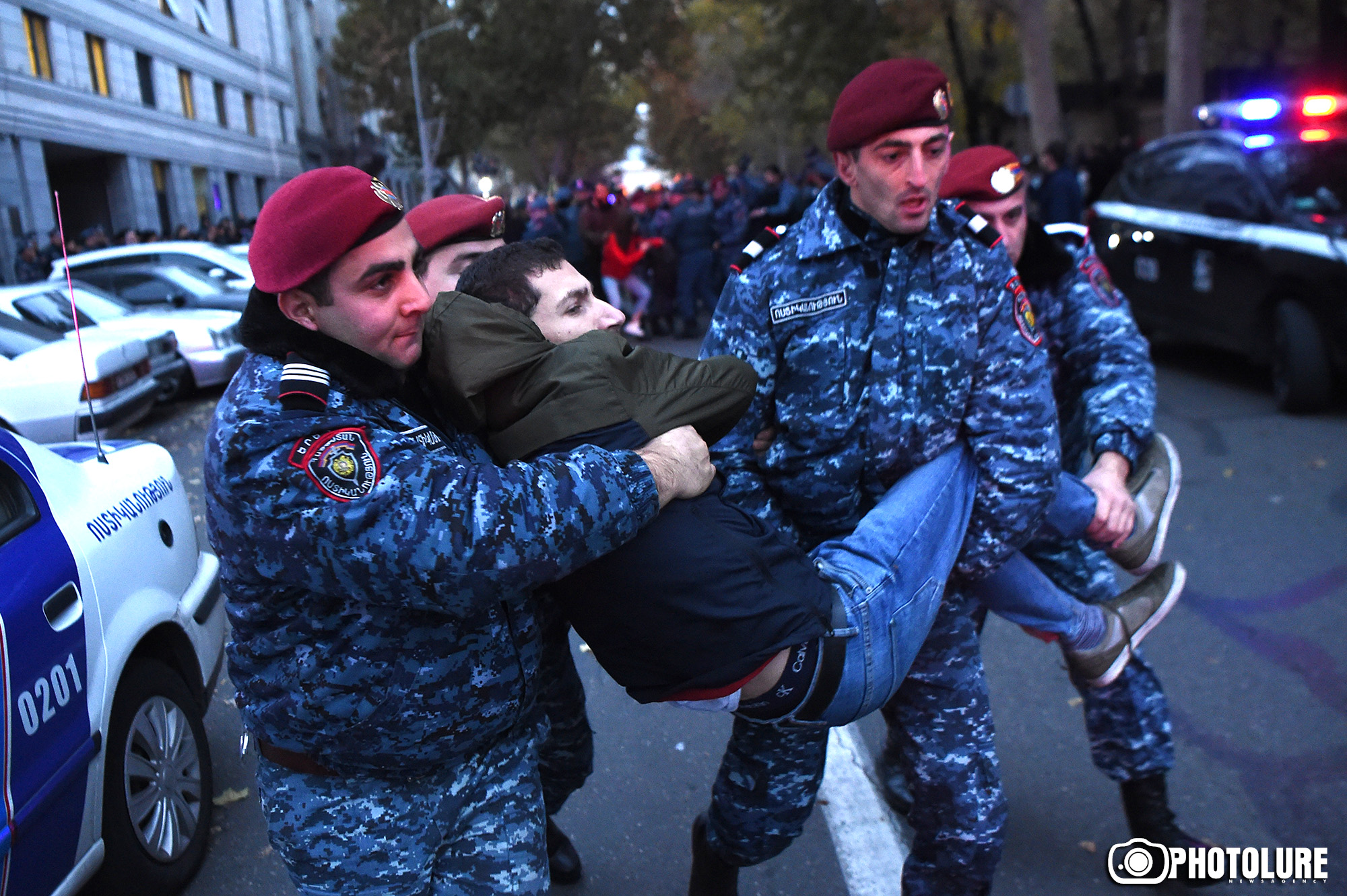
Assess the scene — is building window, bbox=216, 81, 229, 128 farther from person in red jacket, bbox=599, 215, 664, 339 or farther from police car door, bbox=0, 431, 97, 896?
police car door, bbox=0, 431, 97, 896

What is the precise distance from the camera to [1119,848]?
9.70 feet

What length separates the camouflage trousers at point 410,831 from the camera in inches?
72.0

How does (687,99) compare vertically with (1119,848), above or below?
above

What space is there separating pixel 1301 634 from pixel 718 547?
11.5ft

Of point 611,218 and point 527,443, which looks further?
point 611,218

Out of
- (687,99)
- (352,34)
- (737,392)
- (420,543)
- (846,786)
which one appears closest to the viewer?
(420,543)

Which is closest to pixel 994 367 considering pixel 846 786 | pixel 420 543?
pixel 420 543

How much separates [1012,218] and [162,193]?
22.8 meters

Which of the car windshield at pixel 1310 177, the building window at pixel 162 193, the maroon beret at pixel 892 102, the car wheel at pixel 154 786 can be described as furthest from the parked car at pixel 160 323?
the building window at pixel 162 193

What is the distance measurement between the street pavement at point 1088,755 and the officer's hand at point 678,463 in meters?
1.63

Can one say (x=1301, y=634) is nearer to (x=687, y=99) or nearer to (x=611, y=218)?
(x=611, y=218)

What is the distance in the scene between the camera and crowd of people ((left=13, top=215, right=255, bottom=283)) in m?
13.5

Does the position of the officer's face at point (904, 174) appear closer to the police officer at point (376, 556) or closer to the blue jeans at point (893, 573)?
the blue jeans at point (893, 573)

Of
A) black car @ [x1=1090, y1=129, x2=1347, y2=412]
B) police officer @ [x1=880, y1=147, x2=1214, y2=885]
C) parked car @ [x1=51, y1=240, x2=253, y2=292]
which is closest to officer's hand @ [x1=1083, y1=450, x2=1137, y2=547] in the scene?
police officer @ [x1=880, y1=147, x2=1214, y2=885]
